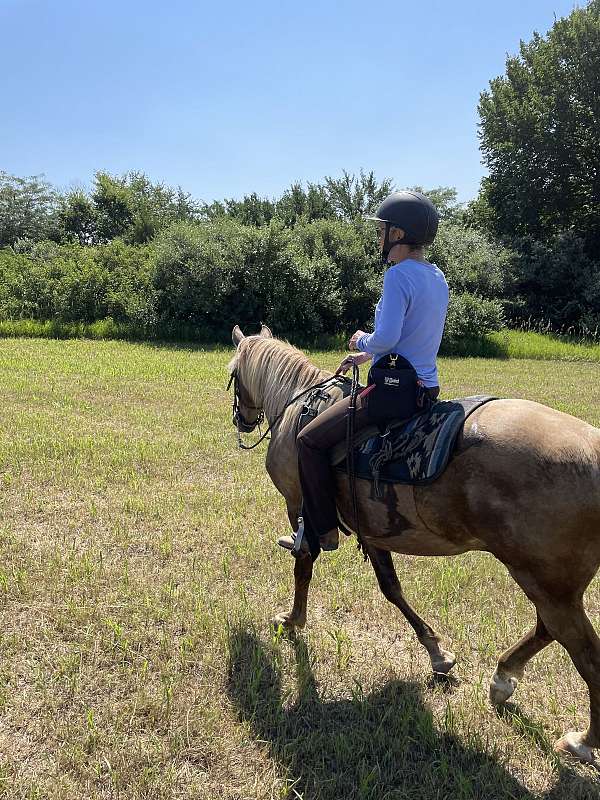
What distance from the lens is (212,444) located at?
819 cm

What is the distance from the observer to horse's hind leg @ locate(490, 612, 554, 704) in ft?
11.0

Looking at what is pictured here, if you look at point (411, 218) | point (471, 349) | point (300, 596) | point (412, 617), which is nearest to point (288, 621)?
point (300, 596)

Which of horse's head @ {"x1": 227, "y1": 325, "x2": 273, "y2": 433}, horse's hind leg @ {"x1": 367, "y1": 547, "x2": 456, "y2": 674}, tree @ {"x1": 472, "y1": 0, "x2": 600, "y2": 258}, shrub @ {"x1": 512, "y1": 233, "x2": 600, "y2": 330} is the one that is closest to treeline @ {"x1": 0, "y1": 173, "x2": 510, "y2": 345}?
shrub @ {"x1": 512, "y1": 233, "x2": 600, "y2": 330}

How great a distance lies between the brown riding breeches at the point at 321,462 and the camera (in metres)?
3.47

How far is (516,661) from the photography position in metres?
3.39

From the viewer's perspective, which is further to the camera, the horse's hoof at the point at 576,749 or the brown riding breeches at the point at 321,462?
the brown riding breeches at the point at 321,462

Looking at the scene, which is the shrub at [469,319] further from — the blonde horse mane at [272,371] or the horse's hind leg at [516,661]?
the horse's hind leg at [516,661]

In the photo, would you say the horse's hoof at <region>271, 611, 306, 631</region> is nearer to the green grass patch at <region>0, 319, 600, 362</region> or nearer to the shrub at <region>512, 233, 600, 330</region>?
the green grass patch at <region>0, 319, 600, 362</region>

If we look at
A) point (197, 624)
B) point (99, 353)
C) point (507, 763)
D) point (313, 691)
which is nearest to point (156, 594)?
point (197, 624)

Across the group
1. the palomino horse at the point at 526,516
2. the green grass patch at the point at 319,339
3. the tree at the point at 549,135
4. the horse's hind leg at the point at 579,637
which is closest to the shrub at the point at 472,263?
the green grass patch at the point at 319,339

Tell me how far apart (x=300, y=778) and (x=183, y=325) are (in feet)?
60.6

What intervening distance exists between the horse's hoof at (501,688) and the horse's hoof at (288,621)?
1339 mm

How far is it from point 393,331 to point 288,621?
2307 mm

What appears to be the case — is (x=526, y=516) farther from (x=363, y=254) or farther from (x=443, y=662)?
(x=363, y=254)
